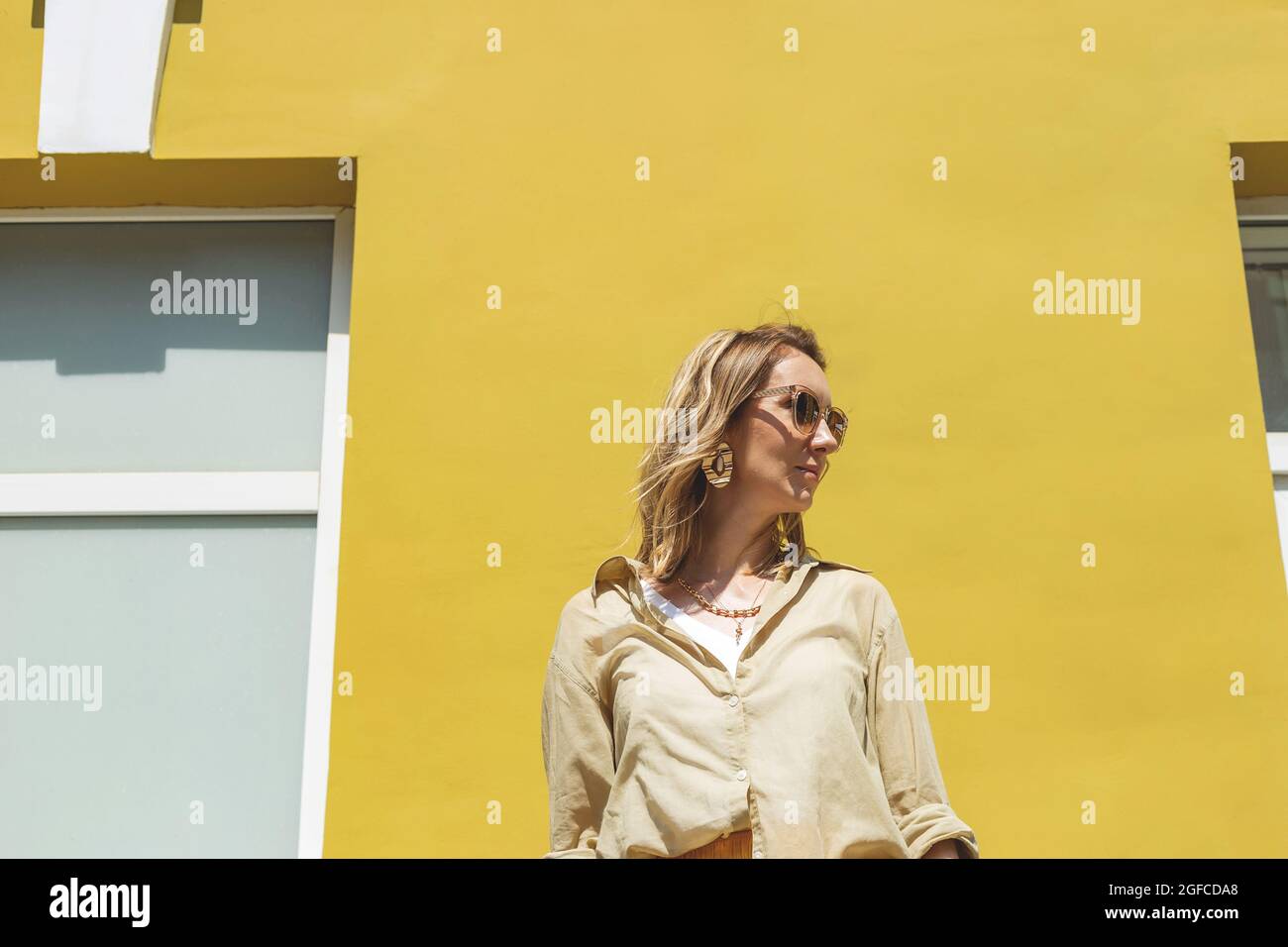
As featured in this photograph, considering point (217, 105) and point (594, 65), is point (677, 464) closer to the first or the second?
point (594, 65)

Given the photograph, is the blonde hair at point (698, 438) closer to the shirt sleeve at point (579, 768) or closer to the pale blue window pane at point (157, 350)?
the shirt sleeve at point (579, 768)

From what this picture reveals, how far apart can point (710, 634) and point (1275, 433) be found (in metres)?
2.03

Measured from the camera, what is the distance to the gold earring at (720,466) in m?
2.63

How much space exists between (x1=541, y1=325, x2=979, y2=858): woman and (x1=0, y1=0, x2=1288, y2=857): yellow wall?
30.2 inches

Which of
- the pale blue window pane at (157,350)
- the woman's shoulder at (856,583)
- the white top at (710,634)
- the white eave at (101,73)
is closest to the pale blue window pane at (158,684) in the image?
the pale blue window pane at (157,350)

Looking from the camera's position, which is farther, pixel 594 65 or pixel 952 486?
pixel 594 65

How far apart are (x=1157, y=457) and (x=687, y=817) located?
5.92ft

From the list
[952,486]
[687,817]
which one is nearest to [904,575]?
[952,486]

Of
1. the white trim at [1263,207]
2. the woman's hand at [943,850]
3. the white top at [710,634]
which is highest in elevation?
the white trim at [1263,207]

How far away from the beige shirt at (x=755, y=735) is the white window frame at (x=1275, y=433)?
5.22 ft

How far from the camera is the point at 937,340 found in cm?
353

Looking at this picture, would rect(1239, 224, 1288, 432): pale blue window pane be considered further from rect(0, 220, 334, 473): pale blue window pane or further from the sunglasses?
rect(0, 220, 334, 473): pale blue window pane

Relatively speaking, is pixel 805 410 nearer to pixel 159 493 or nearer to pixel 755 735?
pixel 755 735
